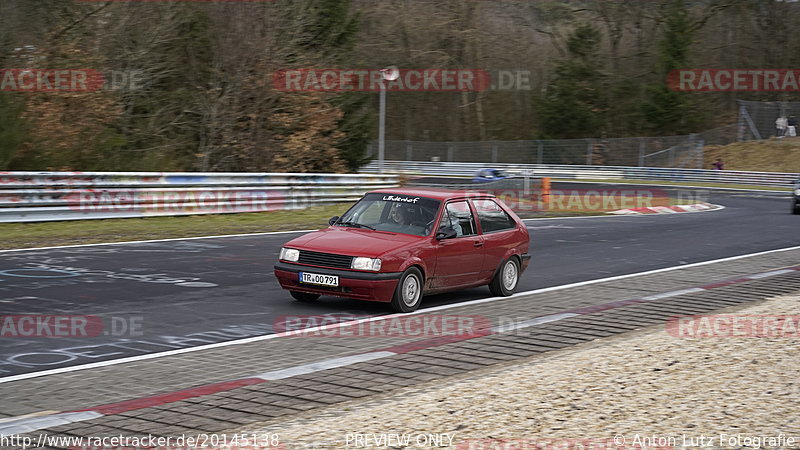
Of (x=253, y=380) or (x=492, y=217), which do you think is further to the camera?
(x=492, y=217)

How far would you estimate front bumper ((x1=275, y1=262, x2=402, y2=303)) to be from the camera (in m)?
10.0

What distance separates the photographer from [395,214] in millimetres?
11320

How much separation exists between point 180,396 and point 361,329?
312cm

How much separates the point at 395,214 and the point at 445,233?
0.67m

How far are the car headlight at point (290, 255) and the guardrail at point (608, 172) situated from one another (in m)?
41.9

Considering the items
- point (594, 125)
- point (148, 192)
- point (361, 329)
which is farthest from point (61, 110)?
point (594, 125)

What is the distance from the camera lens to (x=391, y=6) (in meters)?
60.9

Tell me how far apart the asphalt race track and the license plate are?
35 centimetres

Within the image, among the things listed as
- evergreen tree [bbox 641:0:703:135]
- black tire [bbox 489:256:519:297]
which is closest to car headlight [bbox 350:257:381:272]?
black tire [bbox 489:256:519:297]
